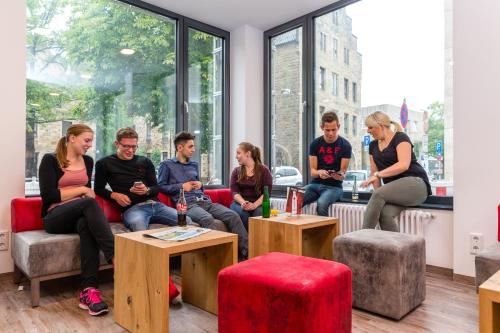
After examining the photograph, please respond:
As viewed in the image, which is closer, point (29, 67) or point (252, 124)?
point (29, 67)

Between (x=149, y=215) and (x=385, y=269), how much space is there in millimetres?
1780

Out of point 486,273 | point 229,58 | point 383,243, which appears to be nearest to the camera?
point 486,273

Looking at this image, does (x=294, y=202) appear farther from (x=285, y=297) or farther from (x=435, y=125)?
(x=285, y=297)

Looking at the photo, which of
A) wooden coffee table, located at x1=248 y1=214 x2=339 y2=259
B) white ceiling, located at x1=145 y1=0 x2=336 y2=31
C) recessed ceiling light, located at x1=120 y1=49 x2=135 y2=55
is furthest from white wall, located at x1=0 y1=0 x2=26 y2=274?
wooden coffee table, located at x1=248 y1=214 x2=339 y2=259

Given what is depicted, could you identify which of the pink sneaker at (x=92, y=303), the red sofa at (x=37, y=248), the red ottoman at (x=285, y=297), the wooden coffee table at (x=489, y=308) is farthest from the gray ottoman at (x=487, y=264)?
the red sofa at (x=37, y=248)

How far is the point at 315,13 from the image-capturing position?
13.1ft

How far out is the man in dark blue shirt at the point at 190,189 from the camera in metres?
3.04

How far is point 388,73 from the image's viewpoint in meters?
3.45

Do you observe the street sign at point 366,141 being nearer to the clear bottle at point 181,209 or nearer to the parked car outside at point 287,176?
the parked car outside at point 287,176

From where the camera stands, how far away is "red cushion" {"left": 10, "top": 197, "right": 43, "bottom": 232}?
2.62 meters

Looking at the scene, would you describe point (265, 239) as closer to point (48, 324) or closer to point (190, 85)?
point (48, 324)

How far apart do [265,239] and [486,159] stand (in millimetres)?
1683

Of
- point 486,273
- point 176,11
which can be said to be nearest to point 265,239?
point 486,273

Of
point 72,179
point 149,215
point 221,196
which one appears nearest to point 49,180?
point 72,179
